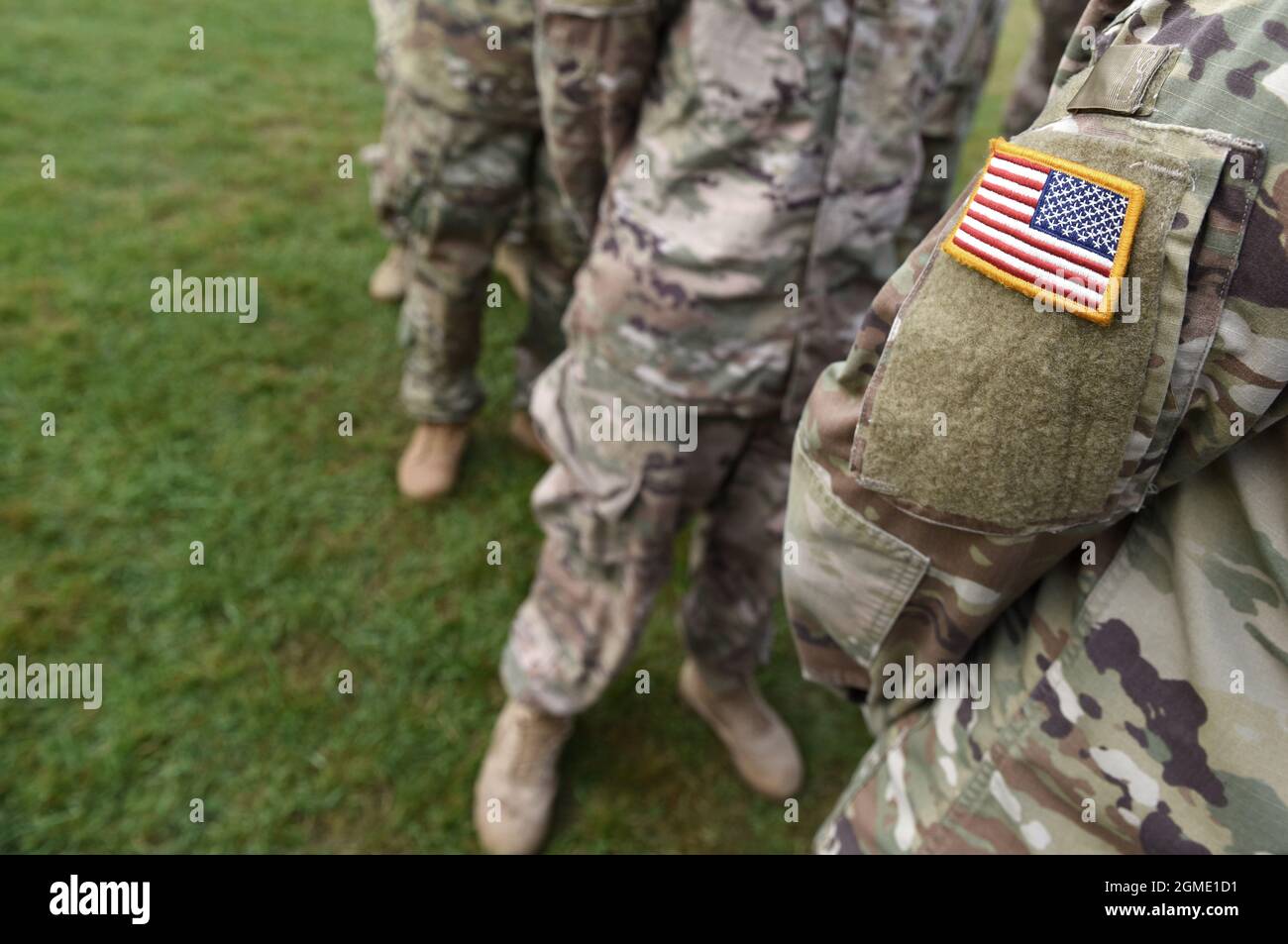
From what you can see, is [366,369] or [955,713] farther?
[366,369]

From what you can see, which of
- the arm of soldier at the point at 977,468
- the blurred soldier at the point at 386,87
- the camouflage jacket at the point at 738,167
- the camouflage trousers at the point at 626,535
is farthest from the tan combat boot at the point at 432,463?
the arm of soldier at the point at 977,468

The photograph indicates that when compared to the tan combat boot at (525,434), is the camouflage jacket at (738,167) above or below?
above

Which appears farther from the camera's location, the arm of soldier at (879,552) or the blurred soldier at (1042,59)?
the blurred soldier at (1042,59)

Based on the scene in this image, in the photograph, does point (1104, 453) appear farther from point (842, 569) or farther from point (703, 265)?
point (703, 265)

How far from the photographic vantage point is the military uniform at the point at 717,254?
1.25 meters

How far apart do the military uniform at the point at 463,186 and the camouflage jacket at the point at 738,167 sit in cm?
55

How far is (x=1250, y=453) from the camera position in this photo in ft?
2.40

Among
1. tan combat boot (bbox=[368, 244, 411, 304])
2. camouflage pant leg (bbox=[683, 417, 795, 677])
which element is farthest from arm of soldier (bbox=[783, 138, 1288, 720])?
tan combat boot (bbox=[368, 244, 411, 304])

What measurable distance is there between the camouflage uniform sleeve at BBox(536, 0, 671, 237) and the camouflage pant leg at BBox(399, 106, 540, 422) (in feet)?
1.99

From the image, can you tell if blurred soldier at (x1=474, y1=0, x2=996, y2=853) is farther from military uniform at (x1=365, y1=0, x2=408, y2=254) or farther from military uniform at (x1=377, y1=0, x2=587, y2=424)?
military uniform at (x1=365, y1=0, x2=408, y2=254)

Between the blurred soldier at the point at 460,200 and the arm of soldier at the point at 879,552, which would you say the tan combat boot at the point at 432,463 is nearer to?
the blurred soldier at the point at 460,200

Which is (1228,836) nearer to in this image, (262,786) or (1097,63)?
(1097,63)
